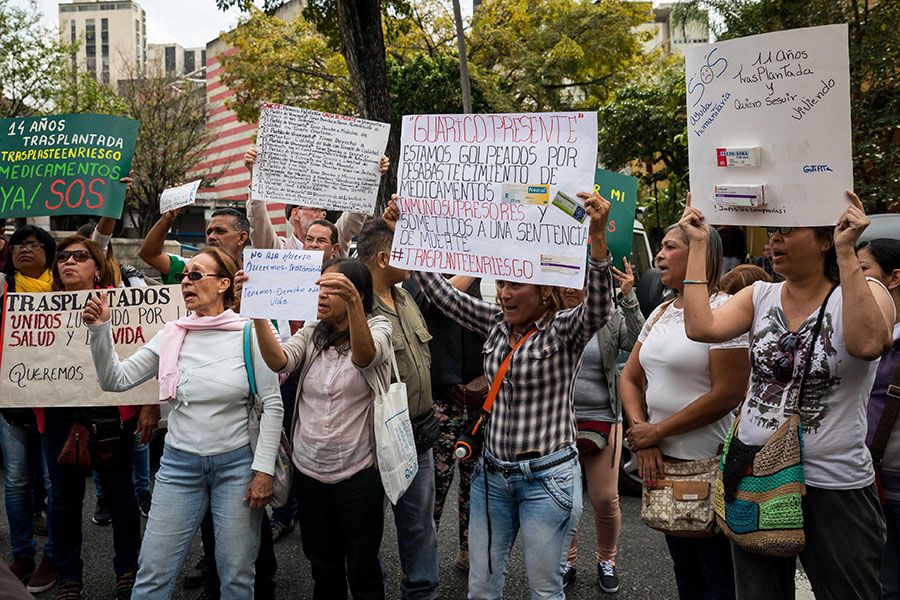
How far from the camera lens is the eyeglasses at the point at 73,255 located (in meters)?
4.11

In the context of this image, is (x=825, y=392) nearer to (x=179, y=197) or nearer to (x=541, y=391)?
(x=541, y=391)

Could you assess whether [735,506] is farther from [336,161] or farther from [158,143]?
[158,143]

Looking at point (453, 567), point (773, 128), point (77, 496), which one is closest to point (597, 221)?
point (773, 128)

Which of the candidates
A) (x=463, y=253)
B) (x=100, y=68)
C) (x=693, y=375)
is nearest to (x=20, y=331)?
(x=463, y=253)

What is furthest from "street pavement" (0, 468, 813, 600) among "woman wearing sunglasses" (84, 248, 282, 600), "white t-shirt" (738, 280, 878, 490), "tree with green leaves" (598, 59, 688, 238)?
"tree with green leaves" (598, 59, 688, 238)

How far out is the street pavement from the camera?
4.12 meters

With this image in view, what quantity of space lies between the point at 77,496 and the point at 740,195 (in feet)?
11.6

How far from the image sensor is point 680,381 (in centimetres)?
309

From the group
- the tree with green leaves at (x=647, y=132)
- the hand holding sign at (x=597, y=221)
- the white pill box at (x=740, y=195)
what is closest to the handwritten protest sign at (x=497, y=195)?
the hand holding sign at (x=597, y=221)

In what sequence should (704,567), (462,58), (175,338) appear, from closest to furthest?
(704,567) < (175,338) < (462,58)

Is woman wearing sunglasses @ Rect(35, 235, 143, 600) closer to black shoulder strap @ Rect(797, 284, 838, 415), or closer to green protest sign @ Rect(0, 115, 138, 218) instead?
green protest sign @ Rect(0, 115, 138, 218)

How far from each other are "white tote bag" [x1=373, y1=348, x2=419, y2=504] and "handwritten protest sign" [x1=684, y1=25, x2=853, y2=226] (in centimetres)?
148

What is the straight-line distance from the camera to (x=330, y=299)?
10.6 feet

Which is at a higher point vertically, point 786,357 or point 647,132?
point 647,132
